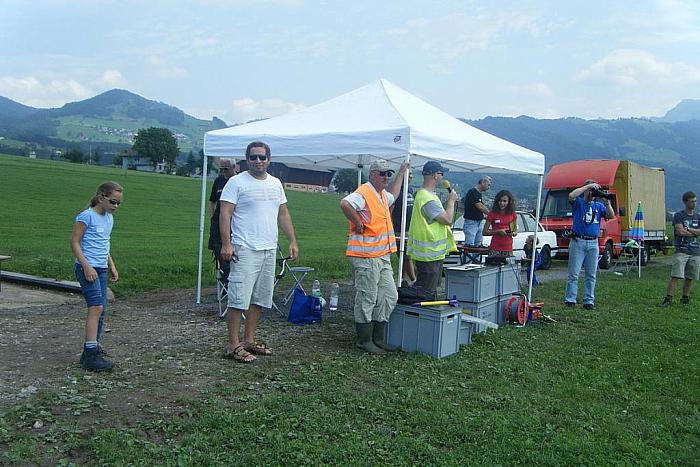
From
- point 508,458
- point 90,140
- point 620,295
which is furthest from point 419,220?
point 90,140

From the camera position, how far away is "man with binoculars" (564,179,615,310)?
8.89 meters

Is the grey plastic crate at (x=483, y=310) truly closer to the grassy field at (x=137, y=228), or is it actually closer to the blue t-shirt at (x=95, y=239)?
the blue t-shirt at (x=95, y=239)

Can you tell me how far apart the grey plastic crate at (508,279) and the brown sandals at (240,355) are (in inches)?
137

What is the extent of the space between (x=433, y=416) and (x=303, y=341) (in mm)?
2369

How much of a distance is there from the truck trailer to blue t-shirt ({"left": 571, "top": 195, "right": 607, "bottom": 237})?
709 centimetres

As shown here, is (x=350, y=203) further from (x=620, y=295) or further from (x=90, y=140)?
(x=90, y=140)

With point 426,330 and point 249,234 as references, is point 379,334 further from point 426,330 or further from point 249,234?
point 249,234

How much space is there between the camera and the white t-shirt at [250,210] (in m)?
5.36

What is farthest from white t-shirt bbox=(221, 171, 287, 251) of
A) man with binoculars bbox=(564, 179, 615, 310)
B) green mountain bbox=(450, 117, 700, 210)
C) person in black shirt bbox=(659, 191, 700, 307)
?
green mountain bbox=(450, 117, 700, 210)

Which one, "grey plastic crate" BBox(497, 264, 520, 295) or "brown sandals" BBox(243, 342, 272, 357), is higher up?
"grey plastic crate" BBox(497, 264, 520, 295)

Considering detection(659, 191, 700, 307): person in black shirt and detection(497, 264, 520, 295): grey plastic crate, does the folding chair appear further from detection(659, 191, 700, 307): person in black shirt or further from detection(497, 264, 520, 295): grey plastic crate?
detection(497, 264, 520, 295): grey plastic crate

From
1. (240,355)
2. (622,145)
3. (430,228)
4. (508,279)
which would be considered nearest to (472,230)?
(508,279)

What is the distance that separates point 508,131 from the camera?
176250mm

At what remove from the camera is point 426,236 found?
6473mm
